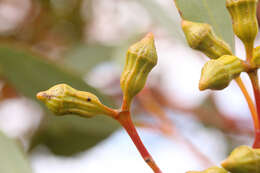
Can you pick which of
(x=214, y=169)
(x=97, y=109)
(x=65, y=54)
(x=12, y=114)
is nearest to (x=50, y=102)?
(x=97, y=109)

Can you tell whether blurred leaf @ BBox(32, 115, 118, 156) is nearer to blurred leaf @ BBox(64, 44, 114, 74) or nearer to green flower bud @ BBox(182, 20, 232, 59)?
blurred leaf @ BBox(64, 44, 114, 74)

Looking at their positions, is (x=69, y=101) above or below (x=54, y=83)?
above

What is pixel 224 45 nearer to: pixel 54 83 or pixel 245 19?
pixel 245 19

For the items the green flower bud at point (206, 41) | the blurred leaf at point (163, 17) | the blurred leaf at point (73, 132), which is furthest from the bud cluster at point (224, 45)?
the blurred leaf at point (73, 132)

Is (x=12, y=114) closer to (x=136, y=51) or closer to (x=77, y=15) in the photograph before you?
(x=77, y=15)

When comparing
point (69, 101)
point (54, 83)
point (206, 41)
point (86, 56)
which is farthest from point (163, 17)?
point (86, 56)
